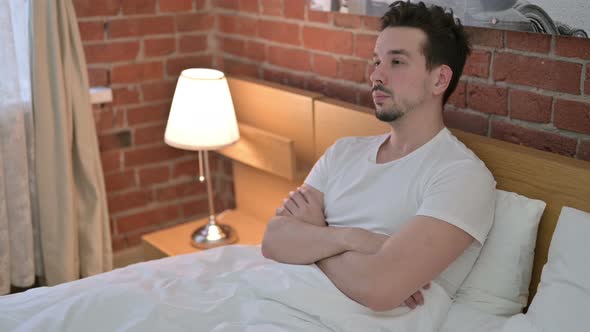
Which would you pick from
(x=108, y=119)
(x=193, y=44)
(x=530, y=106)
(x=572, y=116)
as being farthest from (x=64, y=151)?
(x=572, y=116)

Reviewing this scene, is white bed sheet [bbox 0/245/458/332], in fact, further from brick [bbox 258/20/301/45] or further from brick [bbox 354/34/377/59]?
brick [bbox 258/20/301/45]

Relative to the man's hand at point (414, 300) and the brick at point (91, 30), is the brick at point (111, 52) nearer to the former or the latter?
the brick at point (91, 30)

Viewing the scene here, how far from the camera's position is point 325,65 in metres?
2.83

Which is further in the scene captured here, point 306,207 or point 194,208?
point 194,208

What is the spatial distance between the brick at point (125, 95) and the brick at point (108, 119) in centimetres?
4

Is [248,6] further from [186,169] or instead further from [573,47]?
[573,47]

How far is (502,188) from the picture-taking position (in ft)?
6.82

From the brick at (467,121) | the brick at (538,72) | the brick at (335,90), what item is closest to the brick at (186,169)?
the brick at (335,90)

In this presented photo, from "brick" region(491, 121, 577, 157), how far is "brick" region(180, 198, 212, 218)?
168 cm

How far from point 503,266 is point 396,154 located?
44 centimetres

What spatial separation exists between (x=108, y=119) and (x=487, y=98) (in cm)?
163

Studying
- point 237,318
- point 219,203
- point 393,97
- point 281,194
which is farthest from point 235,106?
point 237,318

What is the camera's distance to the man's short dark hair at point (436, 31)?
6.75ft

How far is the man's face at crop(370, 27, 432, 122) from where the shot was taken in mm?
2045
